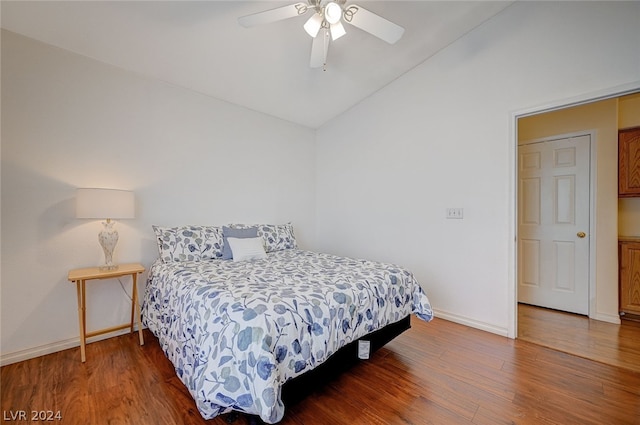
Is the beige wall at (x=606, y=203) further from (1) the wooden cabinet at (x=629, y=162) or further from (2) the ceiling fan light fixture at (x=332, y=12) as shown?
(2) the ceiling fan light fixture at (x=332, y=12)

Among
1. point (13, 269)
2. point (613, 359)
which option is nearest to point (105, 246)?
point (13, 269)

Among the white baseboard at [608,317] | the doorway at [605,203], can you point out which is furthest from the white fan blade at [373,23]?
the white baseboard at [608,317]

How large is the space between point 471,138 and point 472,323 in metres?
1.89

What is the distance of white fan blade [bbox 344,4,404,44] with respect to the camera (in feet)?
5.98

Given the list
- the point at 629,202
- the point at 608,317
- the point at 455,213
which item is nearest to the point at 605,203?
the point at 629,202

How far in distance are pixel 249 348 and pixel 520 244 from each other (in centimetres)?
369

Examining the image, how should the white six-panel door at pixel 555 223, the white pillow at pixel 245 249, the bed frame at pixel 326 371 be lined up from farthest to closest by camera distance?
the white six-panel door at pixel 555 223, the white pillow at pixel 245 249, the bed frame at pixel 326 371

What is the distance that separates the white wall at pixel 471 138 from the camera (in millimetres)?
2182

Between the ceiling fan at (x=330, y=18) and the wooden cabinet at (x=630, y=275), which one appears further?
the wooden cabinet at (x=630, y=275)

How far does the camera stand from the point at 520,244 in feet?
11.5

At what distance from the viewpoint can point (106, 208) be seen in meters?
2.16

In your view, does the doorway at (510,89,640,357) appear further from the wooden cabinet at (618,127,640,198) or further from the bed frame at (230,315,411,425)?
the bed frame at (230,315,411,425)

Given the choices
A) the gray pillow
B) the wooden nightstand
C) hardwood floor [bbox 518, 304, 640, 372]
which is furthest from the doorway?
the wooden nightstand

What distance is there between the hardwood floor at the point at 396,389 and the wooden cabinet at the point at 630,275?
1.32 meters
